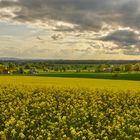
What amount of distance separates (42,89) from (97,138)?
49.9 feet

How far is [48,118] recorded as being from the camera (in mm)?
15867

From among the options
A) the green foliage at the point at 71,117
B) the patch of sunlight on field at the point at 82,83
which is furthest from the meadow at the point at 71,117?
the patch of sunlight on field at the point at 82,83

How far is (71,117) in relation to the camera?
50.6 feet

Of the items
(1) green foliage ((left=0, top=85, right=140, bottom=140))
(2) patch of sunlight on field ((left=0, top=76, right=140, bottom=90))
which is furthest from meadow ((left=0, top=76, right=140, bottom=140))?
(2) patch of sunlight on field ((left=0, top=76, right=140, bottom=90))

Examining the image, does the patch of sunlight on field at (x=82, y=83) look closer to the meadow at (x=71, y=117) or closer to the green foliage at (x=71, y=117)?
the green foliage at (x=71, y=117)

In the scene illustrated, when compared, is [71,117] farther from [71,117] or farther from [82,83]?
[82,83]

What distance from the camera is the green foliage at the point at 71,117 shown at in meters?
11.8

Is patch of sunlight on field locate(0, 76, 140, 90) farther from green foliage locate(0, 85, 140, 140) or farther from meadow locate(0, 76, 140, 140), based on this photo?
meadow locate(0, 76, 140, 140)

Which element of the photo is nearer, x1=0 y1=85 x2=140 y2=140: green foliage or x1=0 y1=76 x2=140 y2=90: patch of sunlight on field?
x1=0 y1=85 x2=140 y2=140: green foliage

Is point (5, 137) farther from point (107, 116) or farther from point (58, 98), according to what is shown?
point (58, 98)

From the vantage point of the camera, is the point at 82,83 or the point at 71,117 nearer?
the point at 71,117

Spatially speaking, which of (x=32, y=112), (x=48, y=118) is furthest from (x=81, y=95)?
(x=48, y=118)

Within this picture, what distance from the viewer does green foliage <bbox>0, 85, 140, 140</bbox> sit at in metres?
11.8

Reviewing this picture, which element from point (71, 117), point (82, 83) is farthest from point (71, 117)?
point (82, 83)
